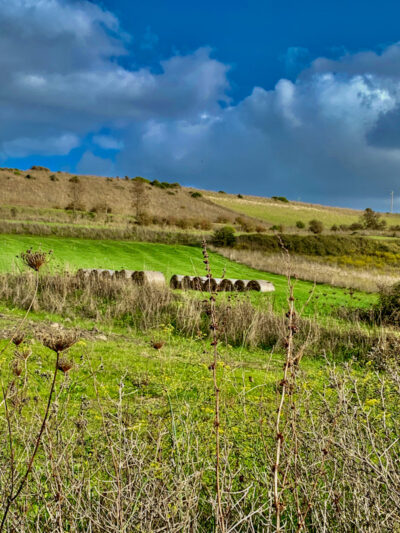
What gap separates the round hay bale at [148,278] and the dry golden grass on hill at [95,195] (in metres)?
37.1

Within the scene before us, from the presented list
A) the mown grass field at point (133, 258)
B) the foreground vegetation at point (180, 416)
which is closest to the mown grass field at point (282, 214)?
the mown grass field at point (133, 258)

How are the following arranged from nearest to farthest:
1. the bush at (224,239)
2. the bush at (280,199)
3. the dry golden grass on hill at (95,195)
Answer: the bush at (224,239), the dry golden grass on hill at (95,195), the bush at (280,199)

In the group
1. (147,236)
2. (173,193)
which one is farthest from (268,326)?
(173,193)

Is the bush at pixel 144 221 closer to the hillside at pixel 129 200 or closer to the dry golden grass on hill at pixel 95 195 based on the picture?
the hillside at pixel 129 200

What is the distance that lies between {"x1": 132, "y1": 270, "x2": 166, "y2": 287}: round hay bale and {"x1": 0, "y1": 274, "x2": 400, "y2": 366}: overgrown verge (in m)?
0.65

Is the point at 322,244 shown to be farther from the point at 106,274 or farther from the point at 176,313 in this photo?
the point at 176,313

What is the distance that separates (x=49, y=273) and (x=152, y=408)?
9.72 meters

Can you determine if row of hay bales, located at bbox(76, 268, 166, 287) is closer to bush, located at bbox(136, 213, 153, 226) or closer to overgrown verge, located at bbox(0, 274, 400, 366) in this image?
overgrown verge, located at bbox(0, 274, 400, 366)

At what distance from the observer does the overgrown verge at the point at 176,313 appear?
938cm

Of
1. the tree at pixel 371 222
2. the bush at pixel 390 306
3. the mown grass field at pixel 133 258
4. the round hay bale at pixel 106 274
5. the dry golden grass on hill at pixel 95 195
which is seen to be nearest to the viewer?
the bush at pixel 390 306

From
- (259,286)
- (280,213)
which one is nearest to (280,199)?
(280,213)

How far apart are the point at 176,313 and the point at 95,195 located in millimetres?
50807

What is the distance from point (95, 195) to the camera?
59.1 m

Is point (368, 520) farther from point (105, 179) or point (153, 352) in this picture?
point (105, 179)
